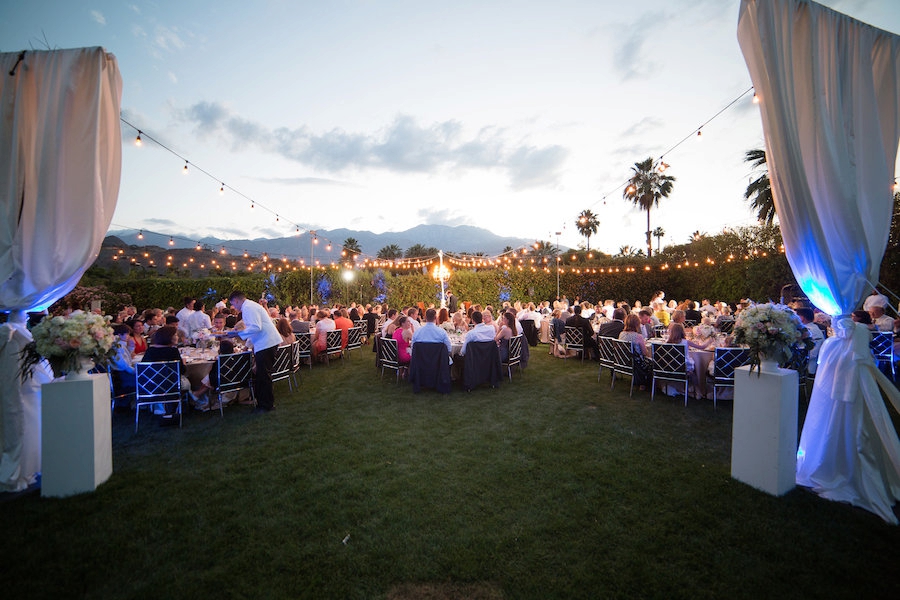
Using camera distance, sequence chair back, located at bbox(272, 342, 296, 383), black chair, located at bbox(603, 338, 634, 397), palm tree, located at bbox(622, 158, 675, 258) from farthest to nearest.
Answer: palm tree, located at bbox(622, 158, 675, 258), black chair, located at bbox(603, 338, 634, 397), chair back, located at bbox(272, 342, 296, 383)

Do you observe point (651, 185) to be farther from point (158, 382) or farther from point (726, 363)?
point (158, 382)

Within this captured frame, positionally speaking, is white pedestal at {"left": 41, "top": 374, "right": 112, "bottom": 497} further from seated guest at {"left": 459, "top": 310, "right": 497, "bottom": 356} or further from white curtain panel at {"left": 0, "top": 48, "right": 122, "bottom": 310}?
seated guest at {"left": 459, "top": 310, "right": 497, "bottom": 356}

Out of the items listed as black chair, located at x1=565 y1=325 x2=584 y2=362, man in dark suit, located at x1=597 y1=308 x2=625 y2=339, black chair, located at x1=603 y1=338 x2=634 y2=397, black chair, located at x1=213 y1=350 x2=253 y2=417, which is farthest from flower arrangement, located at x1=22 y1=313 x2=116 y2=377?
black chair, located at x1=565 y1=325 x2=584 y2=362

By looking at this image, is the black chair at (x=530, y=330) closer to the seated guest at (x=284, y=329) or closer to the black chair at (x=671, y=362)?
the black chair at (x=671, y=362)

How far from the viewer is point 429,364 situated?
6656 millimetres

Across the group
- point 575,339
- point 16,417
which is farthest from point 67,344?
point 575,339

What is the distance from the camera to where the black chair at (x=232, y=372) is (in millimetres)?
5422

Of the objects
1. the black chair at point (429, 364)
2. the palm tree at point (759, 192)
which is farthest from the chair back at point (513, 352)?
the palm tree at point (759, 192)

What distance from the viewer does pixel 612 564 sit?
2406 millimetres

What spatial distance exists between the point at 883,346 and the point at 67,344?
11006 millimetres

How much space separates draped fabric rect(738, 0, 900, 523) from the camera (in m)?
3.29

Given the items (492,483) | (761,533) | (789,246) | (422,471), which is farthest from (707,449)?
(422,471)

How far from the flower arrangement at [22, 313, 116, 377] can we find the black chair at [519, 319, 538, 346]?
8785 mm

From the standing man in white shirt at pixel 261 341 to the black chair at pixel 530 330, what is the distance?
671 cm
